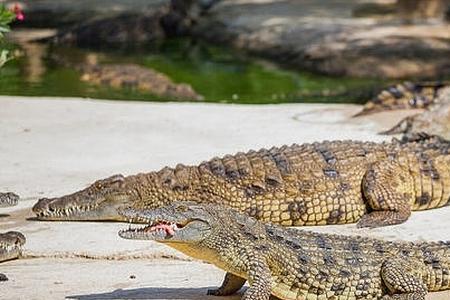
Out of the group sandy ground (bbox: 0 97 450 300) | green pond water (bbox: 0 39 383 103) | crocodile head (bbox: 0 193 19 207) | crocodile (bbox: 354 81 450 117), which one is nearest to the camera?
sandy ground (bbox: 0 97 450 300)

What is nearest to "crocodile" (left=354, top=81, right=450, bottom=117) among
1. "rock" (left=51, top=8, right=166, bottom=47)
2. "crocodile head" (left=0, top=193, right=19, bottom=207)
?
"crocodile head" (left=0, top=193, right=19, bottom=207)

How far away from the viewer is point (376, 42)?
1834cm

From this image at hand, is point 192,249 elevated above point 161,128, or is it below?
above

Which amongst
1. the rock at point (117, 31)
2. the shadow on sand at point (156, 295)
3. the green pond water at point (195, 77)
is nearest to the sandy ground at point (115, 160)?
the shadow on sand at point (156, 295)

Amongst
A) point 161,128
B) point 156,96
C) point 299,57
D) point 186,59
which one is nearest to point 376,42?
point 299,57

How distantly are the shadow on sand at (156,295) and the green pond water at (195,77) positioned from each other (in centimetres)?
841

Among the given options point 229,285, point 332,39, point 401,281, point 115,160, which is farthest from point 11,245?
point 332,39

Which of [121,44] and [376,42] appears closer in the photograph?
[376,42]

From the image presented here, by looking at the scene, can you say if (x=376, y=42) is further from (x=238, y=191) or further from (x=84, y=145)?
(x=238, y=191)

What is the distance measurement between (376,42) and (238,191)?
A: 1131 centimetres

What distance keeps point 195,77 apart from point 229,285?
1190 centimetres

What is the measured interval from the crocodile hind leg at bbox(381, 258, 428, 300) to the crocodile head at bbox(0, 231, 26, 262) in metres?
2.19

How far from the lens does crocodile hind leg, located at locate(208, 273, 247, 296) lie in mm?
5621

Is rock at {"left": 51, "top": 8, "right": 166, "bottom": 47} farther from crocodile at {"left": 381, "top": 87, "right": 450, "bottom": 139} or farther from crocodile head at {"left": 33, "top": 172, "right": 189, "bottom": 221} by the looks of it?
crocodile head at {"left": 33, "top": 172, "right": 189, "bottom": 221}
